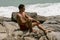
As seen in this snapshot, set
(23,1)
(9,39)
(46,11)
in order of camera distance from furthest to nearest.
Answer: (23,1) → (46,11) → (9,39)

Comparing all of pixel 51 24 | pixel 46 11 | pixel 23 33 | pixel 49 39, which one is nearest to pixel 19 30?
pixel 23 33

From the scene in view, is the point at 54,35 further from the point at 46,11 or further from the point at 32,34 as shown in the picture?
the point at 46,11

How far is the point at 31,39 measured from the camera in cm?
834

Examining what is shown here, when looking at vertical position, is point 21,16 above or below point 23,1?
above

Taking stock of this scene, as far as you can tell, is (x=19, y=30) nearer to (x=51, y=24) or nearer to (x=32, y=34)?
(x=32, y=34)

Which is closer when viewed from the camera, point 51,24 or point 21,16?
point 21,16

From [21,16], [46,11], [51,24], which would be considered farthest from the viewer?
[46,11]

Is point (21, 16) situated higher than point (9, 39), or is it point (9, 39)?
point (21, 16)

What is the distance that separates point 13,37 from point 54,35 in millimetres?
1235

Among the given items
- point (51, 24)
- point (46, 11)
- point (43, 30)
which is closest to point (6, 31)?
point (43, 30)

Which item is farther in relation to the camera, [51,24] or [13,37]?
[51,24]

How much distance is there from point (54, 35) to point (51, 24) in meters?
1.92

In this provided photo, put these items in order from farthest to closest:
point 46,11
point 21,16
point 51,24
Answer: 1. point 46,11
2. point 51,24
3. point 21,16

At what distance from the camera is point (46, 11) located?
882 inches
